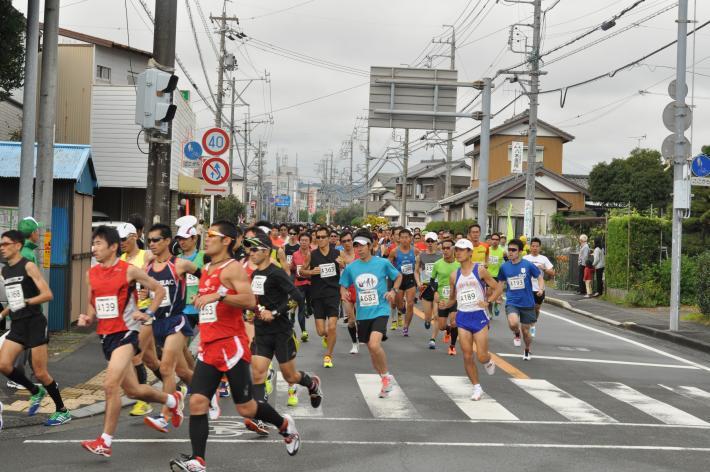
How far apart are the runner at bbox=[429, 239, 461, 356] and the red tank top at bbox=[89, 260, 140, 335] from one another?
7.31 m

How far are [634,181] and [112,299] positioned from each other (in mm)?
53835

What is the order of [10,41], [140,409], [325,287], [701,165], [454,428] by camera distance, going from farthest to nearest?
[701,165] → [10,41] → [325,287] → [140,409] → [454,428]

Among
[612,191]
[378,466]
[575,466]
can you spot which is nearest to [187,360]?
[378,466]

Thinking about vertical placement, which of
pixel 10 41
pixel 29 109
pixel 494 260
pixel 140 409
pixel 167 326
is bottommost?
pixel 140 409

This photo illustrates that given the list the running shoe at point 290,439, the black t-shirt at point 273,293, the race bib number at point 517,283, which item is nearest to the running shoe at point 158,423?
the black t-shirt at point 273,293

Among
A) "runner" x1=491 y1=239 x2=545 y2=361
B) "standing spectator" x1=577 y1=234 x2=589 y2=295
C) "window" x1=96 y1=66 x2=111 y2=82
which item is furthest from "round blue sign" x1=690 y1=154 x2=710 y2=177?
"window" x1=96 y1=66 x2=111 y2=82

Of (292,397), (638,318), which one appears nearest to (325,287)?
(292,397)

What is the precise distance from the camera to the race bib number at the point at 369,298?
A: 35.7 feet

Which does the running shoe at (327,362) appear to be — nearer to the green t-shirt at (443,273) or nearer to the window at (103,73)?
the green t-shirt at (443,273)

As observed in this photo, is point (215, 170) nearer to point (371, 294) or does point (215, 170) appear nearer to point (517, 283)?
point (371, 294)

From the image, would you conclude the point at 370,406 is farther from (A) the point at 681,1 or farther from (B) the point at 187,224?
(A) the point at 681,1

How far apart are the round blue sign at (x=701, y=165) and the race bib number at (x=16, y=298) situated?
46.2 ft

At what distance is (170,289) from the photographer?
8.73 m

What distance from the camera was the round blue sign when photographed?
18047mm
